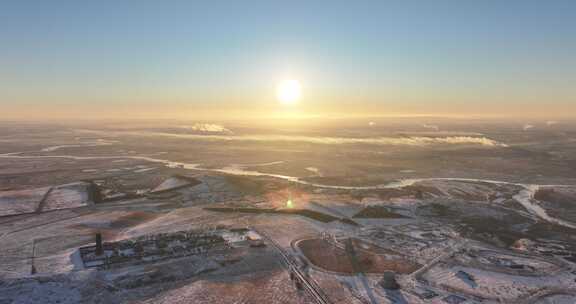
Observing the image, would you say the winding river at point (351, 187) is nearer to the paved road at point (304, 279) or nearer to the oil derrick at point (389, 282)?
the oil derrick at point (389, 282)

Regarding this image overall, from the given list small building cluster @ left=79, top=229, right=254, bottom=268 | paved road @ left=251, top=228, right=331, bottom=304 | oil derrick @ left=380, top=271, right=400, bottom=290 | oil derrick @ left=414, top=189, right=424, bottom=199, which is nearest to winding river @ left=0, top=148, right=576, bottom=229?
oil derrick @ left=414, top=189, right=424, bottom=199

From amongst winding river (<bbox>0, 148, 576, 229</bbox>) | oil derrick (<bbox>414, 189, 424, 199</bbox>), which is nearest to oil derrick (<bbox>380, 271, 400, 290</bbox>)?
winding river (<bbox>0, 148, 576, 229</bbox>)

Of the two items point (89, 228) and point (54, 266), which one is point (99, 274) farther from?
point (89, 228)

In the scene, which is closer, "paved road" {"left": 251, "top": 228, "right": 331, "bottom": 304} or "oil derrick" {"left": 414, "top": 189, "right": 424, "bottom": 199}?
"paved road" {"left": 251, "top": 228, "right": 331, "bottom": 304}

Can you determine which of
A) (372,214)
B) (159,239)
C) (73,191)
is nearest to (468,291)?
(372,214)

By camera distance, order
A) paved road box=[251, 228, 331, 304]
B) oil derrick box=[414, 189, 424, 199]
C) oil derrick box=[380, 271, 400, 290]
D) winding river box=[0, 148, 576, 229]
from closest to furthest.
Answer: paved road box=[251, 228, 331, 304], oil derrick box=[380, 271, 400, 290], winding river box=[0, 148, 576, 229], oil derrick box=[414, 189, 424, 199]

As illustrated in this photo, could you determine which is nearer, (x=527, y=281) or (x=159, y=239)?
(x=527, y=281)

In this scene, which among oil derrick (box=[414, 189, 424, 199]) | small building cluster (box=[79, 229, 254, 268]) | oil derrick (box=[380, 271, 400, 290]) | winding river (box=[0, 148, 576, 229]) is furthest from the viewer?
oil derrick (box=[414, 189, 424, 199])

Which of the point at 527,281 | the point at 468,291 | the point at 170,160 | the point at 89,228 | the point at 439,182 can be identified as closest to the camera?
the point at 468,291

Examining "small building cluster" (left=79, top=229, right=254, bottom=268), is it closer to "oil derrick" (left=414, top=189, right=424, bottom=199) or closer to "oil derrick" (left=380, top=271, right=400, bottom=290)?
"oil derrick" (left=380, top=271, right=400, bottom=290)

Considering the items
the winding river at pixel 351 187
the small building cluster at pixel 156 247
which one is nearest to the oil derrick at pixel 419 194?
the winding river at pixel 351 187

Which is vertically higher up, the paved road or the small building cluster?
the small building cluster
